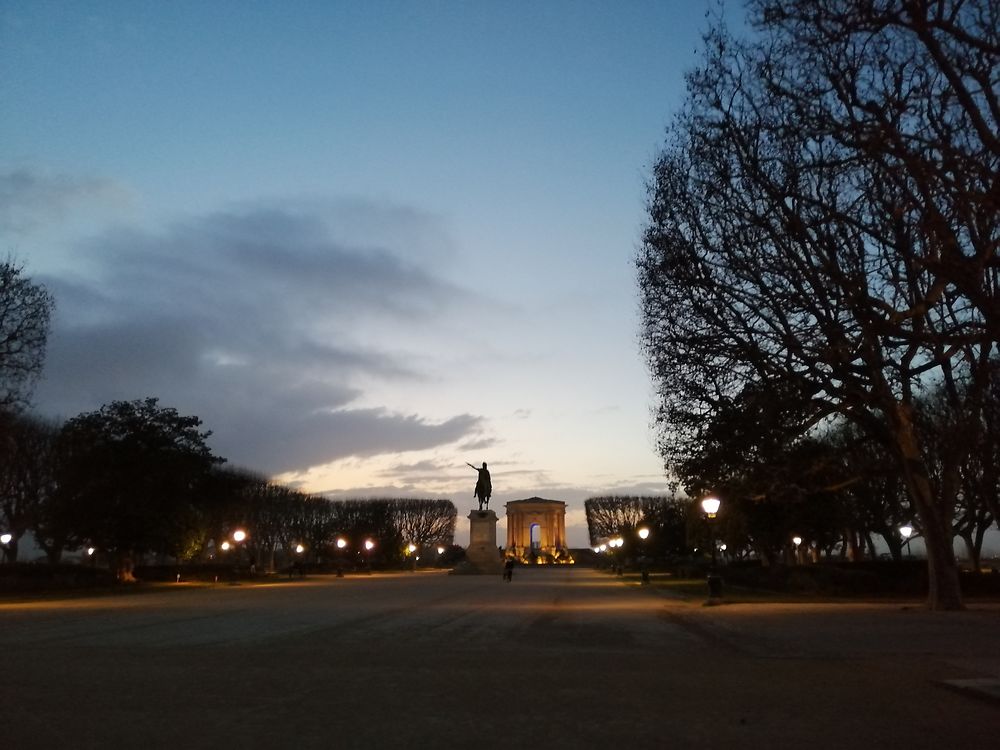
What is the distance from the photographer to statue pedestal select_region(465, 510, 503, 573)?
90.2 m

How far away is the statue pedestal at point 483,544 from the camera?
90.2m

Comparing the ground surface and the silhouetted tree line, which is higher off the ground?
the silhouetted tree line

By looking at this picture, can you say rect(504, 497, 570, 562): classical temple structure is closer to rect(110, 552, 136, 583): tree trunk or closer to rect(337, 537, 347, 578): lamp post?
rect(337, 537, 347, 578): lamp post

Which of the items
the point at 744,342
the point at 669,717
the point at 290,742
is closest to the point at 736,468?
the point at 744,342

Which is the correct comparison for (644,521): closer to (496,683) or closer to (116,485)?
(116,485)

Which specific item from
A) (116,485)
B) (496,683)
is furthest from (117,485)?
(496,683)

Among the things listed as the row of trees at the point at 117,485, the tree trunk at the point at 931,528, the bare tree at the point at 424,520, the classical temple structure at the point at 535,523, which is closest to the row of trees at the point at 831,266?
the tree trunk at the point at 931,528

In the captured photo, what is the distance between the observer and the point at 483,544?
91.6m

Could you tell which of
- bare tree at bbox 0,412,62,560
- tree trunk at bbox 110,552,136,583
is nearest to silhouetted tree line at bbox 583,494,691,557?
tree trunk at bbox 110,552,136,583

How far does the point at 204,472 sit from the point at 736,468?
4517cm

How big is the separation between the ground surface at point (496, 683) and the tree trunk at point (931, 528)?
3.65m

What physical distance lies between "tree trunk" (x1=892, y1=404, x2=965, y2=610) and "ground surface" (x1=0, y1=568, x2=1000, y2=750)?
365 cm

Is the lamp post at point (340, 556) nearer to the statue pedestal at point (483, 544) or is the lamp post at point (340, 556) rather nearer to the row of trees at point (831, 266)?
the statue pedestal at point (483, 544)

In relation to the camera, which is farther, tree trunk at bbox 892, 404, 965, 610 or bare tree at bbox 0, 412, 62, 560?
bare tree at bbox 0, 412, 62, 560
